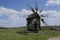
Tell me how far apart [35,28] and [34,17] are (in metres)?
3.09

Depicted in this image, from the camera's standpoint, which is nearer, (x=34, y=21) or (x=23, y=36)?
(x=23, y=36)

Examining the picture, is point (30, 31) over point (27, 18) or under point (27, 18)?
under

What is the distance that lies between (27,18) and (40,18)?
12.4ft

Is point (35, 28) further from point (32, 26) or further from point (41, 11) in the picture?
point (41, 11)

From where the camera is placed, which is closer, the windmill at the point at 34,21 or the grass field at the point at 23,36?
the grass field at the point at 23,36

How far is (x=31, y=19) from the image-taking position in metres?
54.8

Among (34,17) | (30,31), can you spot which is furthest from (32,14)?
(30,31)

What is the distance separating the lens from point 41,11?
5609cm

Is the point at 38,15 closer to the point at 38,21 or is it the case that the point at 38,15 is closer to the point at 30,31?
the point at 38,21

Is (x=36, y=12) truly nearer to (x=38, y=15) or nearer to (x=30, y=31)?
(x=38, y=15)

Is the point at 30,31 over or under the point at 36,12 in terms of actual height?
under

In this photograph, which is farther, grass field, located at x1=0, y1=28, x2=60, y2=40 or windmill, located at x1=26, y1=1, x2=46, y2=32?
windmill, located at x1=26, y1=1, x2=46, y2=32

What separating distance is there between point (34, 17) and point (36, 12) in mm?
1519

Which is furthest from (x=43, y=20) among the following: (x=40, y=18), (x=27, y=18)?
(x=27, y=18)
